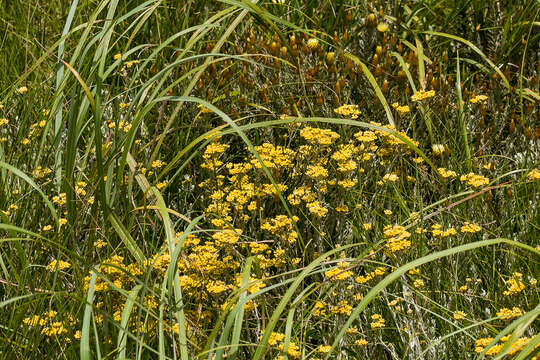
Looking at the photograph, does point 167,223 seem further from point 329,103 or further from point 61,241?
point 329,103

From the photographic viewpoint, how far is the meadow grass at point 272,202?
2051mm

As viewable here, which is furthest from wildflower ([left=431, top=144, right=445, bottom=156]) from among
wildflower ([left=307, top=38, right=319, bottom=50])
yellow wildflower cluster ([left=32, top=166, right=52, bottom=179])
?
yellow wildflower cluster ([left=32, top=166, right=52, bottom=179])

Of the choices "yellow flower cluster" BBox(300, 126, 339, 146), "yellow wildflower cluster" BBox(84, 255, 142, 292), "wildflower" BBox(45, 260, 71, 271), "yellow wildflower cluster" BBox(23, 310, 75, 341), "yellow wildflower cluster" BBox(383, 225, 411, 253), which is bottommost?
"yellow wildflower cluster" BBox(23, 310, 75, 341)

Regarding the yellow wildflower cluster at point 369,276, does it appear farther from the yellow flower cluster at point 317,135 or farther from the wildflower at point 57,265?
the wildflower at point 57,265

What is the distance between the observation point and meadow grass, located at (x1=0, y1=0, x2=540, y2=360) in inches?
80.7

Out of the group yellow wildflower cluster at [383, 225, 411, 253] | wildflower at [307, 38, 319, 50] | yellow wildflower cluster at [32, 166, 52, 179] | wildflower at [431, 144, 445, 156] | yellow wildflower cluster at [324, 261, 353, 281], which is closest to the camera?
yellow wildflower cluster at [324, 261, 353, 281]

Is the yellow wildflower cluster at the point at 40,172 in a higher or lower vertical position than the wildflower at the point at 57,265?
higher

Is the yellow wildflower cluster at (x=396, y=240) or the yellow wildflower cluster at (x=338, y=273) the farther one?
the yellow wildflower cluster at (x=396, y=240)

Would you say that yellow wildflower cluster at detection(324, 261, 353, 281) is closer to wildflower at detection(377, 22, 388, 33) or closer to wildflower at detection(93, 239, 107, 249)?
wildflower at detection(93, 239, 107, 249)

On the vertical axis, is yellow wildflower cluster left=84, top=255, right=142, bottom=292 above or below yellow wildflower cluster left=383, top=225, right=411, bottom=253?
→ below

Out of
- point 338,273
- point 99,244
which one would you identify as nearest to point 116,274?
point 99,244

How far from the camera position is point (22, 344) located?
82.4 inches

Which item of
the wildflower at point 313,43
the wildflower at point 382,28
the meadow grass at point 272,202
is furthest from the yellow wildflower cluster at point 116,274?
the wildflower at point 382,28

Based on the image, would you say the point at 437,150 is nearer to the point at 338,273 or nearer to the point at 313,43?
the point at 313,43
